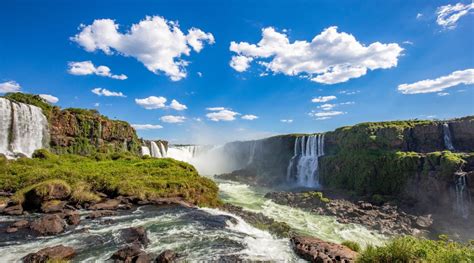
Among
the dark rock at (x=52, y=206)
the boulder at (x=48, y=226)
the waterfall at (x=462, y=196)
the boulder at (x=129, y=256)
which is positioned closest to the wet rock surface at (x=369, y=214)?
the waterfall at (x=462, y=196)

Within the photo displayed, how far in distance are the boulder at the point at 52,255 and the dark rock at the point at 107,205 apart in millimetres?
8026

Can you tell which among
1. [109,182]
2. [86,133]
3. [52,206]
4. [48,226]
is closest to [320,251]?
[48,226]

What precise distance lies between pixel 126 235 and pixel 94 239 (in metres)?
1.36

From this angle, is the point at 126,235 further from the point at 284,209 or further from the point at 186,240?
the point at 284,209

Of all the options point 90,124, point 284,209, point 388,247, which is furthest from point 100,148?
point 388,247

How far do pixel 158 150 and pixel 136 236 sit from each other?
57.9 metres

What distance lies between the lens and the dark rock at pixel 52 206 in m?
17.2

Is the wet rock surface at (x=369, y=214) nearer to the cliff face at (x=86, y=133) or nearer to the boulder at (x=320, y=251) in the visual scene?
the boulder at (x=320, y=251)

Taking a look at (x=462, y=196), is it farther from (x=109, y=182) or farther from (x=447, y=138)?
(x=109, y=182)

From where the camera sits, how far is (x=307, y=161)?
53.9 metres

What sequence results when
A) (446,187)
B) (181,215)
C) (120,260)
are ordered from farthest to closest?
(446,187), (181,215), (120,260)

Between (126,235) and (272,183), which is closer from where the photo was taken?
(126,235)

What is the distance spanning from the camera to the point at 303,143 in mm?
58375

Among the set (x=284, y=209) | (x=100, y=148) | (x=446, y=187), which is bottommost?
(x=284, y=209)
